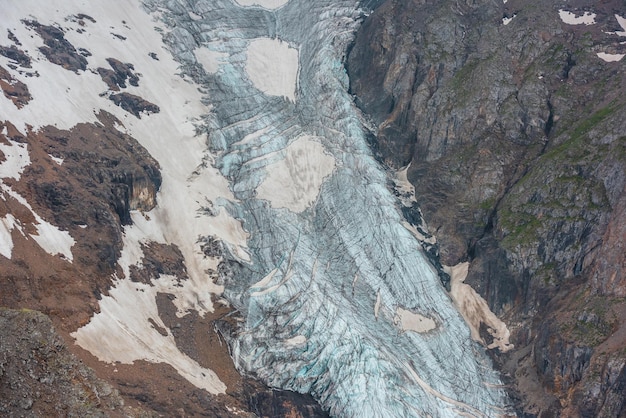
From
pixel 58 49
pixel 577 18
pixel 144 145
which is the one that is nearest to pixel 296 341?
pixel 144 145

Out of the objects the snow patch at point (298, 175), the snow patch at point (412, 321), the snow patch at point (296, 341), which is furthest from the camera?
the snow patch at point (298, 175)

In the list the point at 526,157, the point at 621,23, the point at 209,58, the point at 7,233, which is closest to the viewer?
the point at 7,233

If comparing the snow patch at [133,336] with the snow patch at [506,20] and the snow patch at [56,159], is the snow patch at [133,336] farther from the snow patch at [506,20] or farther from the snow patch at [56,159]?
the snow patch at [506,20]

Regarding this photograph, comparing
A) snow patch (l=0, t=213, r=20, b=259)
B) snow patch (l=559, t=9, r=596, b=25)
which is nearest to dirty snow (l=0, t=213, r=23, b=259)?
snow patch (l=0, t=213, r=20, b=259)

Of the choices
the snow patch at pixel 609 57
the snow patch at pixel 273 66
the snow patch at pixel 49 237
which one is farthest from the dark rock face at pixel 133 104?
the snow patch at pixel 609 57

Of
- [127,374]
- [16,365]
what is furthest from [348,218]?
[16,365]

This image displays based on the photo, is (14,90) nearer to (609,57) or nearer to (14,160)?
(14,160)
